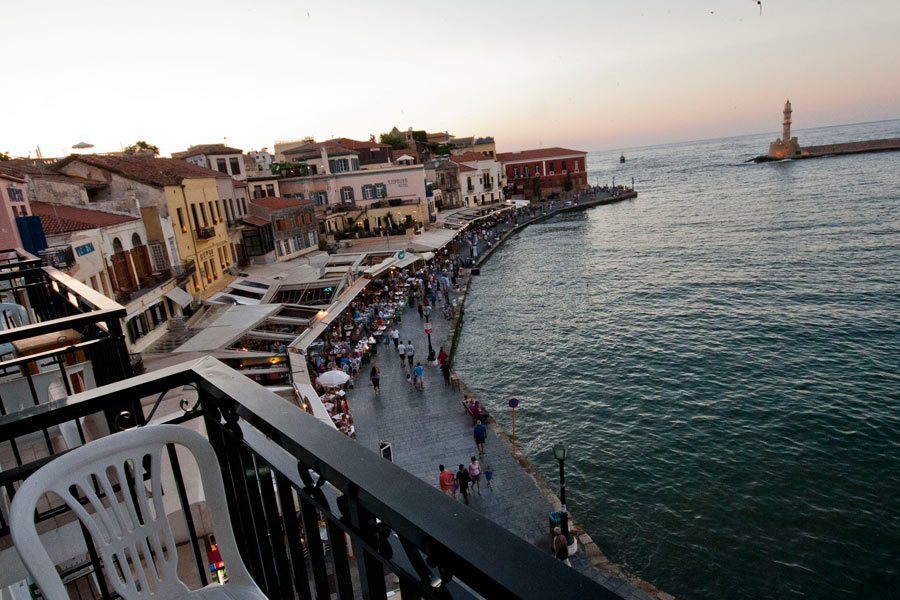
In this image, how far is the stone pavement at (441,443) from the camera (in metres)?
11.3

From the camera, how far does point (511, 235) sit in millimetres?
58344

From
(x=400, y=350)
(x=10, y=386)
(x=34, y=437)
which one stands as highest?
(x=10, y=386)

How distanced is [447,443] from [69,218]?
43.9ft

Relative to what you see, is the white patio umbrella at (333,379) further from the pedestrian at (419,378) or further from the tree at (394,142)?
the tree at (394,142)

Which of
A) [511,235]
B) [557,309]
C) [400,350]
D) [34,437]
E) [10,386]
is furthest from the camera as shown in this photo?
[511,235]

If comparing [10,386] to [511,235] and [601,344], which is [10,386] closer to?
[601,344]

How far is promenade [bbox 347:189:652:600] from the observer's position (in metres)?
11.2

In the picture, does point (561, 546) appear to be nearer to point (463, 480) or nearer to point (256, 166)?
point (463, 480)

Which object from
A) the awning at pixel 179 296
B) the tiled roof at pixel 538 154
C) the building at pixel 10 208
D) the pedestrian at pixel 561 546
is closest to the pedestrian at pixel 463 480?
the pedestrian at pixel 561 546

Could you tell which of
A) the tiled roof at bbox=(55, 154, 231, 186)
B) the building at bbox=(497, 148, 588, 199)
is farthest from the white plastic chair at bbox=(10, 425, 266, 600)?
the building at bbox=(497, 148, 588, 199)

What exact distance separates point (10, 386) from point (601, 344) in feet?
69.6

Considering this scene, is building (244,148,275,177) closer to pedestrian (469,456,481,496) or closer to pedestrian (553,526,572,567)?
pedestrian (469,456,481,496)

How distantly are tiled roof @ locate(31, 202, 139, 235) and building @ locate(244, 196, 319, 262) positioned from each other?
1238cm

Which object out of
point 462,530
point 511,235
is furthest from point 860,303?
point 511,235
